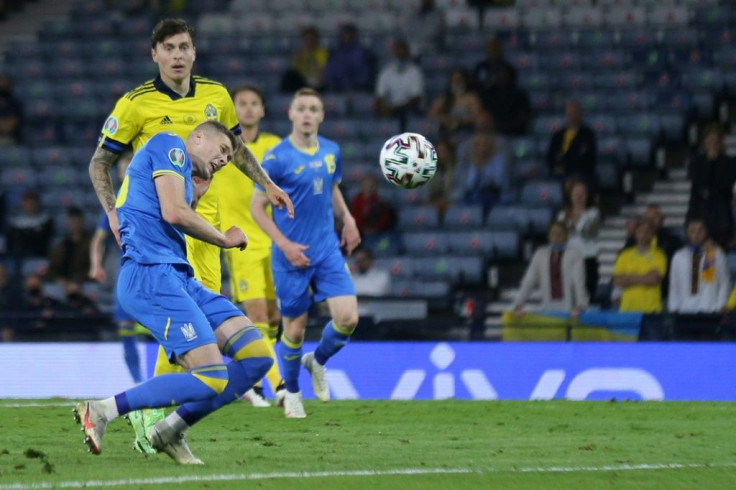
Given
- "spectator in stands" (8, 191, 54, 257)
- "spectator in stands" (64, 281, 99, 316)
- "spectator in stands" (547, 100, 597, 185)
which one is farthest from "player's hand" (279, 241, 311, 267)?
"spectator in stands" (8, 191, 54, 257)

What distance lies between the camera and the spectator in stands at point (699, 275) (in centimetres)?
1423

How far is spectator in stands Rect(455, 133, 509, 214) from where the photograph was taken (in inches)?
670

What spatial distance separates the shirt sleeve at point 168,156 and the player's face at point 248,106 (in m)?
4.01

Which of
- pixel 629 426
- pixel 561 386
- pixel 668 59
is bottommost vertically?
pixel 561 386

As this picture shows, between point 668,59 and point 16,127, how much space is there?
8828 mm

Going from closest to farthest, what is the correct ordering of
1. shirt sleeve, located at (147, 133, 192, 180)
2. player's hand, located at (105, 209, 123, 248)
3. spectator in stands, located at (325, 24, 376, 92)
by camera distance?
shirt sleeve, located at (147, 133, 192, 180) → player's hand, located at (105, 209, 123, 248) → spectator in stands, located at (325, 24, 376, 92)

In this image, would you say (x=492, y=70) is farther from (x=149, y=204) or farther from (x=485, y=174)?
(x=149, y=204)

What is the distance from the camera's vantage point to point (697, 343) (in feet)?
43.8

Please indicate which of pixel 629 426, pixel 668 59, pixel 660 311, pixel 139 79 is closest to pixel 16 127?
pixel 139 79

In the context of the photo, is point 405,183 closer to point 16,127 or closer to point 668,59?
point 668,59

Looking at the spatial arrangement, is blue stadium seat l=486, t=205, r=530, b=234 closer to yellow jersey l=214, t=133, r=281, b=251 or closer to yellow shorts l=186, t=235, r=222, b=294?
yellow jersey l=214, t=133, r=281, b=251

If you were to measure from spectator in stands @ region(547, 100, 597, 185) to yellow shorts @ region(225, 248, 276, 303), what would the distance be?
566 centimetres

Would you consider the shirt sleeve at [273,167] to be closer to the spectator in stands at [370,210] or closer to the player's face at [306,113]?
the player's face at [306,113]

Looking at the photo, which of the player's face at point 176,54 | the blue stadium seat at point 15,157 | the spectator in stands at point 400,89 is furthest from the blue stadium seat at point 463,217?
the player's face at point 176,54
